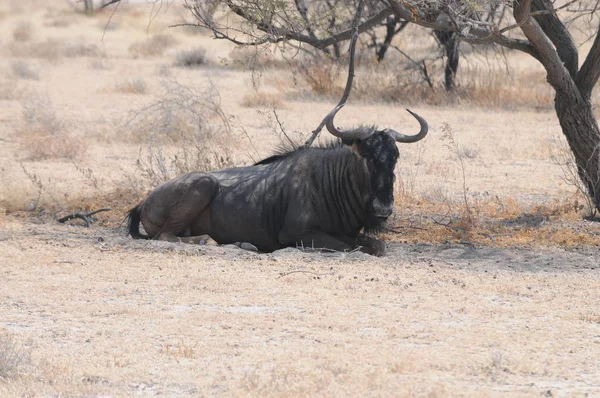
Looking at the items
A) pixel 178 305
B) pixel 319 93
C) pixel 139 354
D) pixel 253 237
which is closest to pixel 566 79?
pixel 253 237

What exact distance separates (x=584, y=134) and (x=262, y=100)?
9.91 meters

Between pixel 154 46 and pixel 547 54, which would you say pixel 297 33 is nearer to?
pixel 547 54

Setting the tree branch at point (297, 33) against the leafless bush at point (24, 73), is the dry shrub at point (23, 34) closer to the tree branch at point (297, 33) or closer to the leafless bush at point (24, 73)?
the leafless bush at point (24, 73)

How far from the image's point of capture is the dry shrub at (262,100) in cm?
1948

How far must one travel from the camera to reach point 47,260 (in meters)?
8.55

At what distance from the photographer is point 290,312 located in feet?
22.7

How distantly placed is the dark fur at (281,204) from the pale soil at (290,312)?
47 centimetres

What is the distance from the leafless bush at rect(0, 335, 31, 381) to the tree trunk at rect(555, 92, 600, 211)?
22.2ft

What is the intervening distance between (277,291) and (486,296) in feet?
4.88

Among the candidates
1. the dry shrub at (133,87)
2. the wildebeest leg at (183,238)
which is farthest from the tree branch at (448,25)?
the dry shrub at (133,87)

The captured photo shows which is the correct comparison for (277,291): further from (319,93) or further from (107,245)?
(319,93)

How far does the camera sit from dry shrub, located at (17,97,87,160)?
1455 cm

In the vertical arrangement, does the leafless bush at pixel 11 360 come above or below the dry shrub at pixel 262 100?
above

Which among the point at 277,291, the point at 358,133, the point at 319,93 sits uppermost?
the point at 358,133
